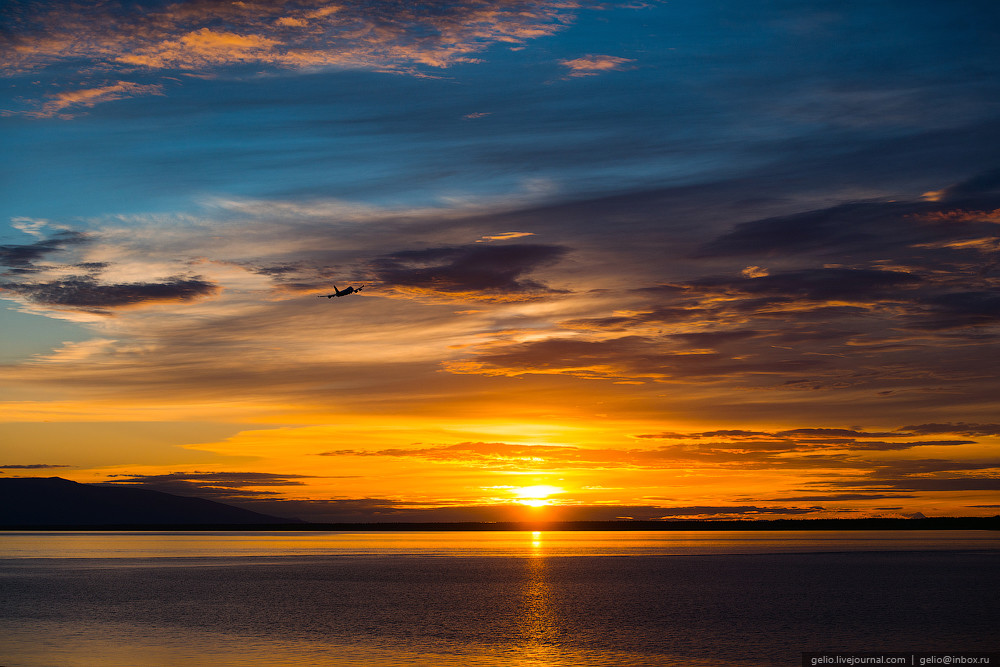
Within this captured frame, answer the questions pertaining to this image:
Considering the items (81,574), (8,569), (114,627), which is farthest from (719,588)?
(8,569)

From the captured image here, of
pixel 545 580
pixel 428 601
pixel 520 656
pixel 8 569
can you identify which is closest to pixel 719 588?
pixel 545 580

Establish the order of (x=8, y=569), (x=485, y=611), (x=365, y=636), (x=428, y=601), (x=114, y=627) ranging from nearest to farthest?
(x=365, y=636), (x=114, y=627), (x=485, y=611), (x=428, y=601), (x=8, y=569)

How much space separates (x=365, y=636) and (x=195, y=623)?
12.6 m

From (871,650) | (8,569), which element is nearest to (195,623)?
(871,650)

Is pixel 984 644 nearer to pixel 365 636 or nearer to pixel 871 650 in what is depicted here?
pixel 871 650

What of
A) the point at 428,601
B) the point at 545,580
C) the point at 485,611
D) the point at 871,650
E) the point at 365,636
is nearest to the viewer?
the point at 871,650

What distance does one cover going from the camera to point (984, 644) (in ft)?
144

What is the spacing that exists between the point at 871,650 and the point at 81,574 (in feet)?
289

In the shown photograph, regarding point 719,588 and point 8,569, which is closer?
point 719,588

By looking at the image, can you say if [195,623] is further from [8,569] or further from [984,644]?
[8,569]

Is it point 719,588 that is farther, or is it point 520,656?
point 719,588

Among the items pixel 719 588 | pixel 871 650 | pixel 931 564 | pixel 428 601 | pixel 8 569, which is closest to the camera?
pixel 871 650

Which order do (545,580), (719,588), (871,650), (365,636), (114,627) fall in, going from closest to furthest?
(871,650)
(365,636)
(114,627)
(719,588)
(545,580)

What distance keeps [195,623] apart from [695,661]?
31.2 metres
